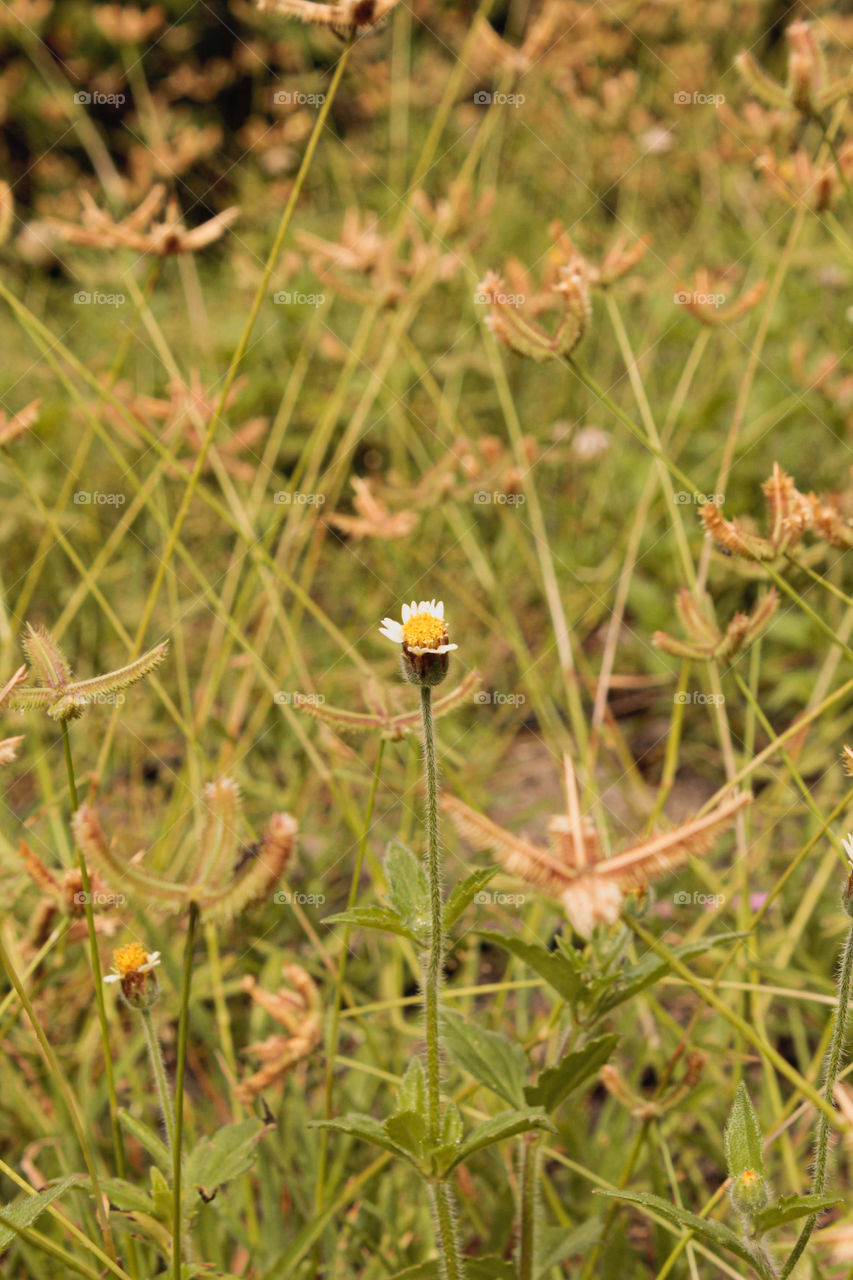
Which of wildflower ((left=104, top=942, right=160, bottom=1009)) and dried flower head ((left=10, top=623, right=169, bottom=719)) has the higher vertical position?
dried flower head ((left=10, top=623, right=169, bottom=719))

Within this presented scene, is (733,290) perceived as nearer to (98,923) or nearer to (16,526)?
(16,526)

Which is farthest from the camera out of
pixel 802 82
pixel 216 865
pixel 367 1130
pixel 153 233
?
pixel 153 233

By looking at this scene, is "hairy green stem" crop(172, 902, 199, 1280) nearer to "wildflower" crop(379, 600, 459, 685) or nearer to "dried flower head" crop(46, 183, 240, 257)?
"wildflower" crop(379, 600, 459, 685)

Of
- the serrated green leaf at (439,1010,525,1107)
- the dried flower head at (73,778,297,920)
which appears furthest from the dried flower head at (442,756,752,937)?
the serrated green leaf at (439,1010,525,1107)

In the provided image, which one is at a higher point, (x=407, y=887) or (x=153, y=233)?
(x=153, y=233)

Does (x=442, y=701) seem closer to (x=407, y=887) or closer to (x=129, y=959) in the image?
(x=407, y=887)

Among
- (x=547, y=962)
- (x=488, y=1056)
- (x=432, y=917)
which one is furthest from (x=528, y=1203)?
(x=432, y=917)
